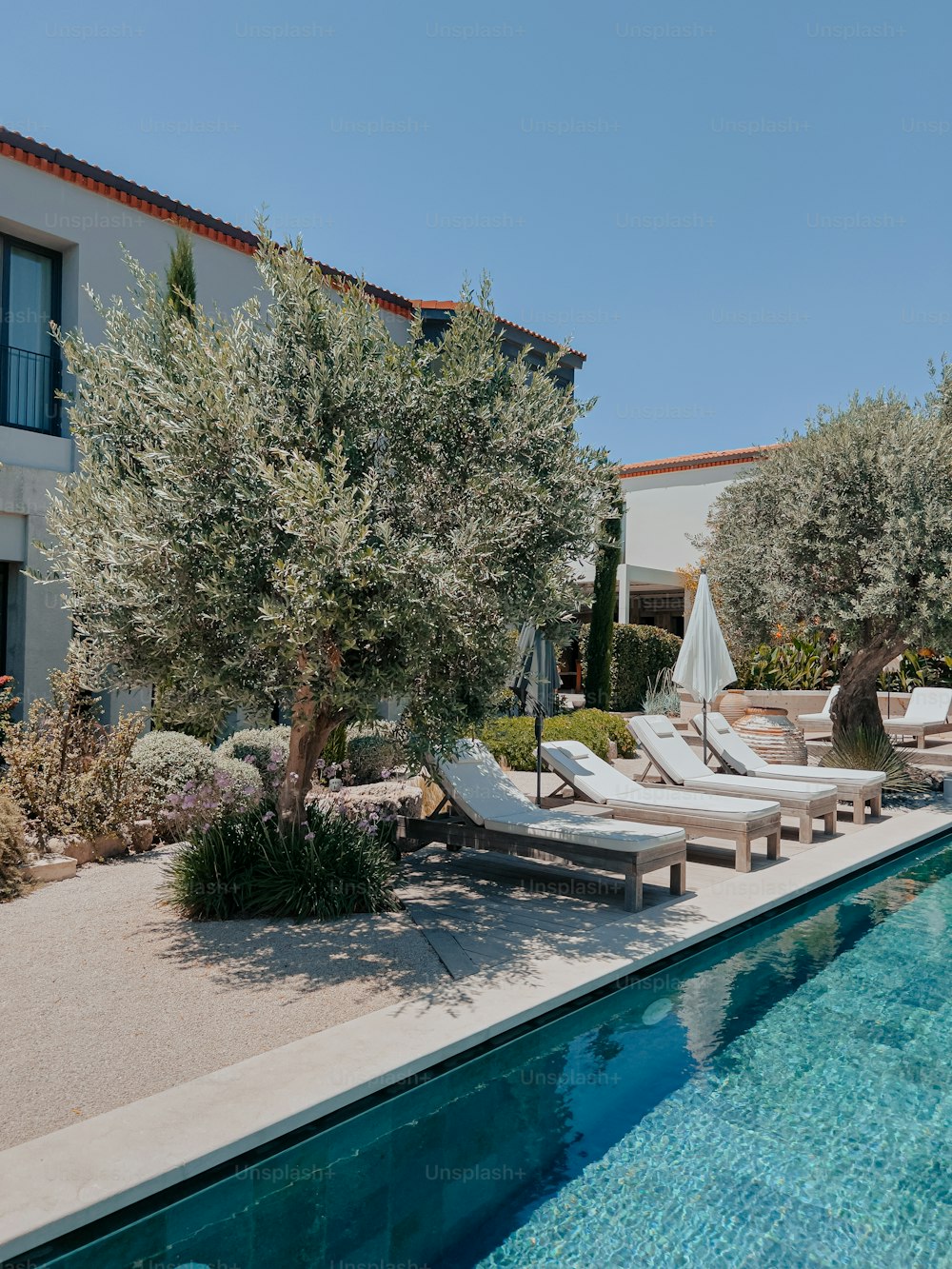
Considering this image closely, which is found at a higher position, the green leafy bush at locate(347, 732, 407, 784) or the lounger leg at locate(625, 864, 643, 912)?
the green leafy bush at locate(347, 732, 407, 784)

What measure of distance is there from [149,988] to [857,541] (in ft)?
35.2

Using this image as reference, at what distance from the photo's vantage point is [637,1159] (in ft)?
13.5

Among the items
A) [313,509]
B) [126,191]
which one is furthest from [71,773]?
[126,191]

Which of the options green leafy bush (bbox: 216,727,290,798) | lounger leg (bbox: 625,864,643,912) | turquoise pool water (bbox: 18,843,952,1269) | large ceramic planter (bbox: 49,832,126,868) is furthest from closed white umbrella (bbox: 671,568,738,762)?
large ceramic planter (bbox: 49,832,126,868)

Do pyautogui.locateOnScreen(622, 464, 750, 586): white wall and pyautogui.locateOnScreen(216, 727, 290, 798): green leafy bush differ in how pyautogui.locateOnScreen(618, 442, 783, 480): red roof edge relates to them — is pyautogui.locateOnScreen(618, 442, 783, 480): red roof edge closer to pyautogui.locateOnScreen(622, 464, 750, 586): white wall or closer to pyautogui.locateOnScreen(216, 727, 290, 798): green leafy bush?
pyautogui.locateOnScreen(622, 464, 750, 586): white wall

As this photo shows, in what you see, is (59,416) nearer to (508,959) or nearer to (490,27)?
(490,27)

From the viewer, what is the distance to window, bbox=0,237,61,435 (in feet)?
39.4

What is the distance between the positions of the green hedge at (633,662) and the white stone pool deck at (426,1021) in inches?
522

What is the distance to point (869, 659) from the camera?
1331cm

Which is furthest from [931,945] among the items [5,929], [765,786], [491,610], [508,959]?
[5,929]

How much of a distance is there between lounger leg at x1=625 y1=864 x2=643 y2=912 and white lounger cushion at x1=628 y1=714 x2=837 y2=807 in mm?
3490

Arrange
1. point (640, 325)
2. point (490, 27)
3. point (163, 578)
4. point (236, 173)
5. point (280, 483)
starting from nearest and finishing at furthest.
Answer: point (280, 483), point (163, 578), point (490, 27), point (236, 173), point (640, 325)

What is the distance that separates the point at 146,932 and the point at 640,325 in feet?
48.3

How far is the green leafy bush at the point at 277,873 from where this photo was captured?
6465 millimetres
